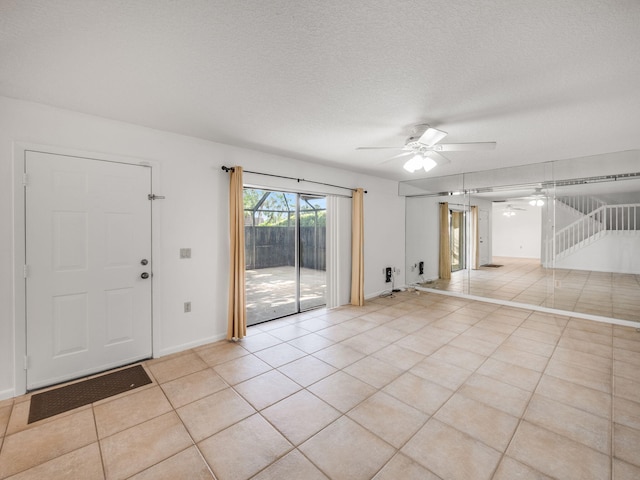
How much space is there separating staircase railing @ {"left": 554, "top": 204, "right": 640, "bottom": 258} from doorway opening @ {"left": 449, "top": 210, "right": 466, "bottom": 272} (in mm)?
2449

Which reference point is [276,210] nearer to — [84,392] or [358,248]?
[358,248]

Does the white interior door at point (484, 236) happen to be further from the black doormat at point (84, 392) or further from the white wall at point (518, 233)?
the black doormat at point (84, 392)

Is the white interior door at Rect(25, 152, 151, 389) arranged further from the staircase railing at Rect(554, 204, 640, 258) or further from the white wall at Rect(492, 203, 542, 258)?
the white wall at Rect(492, 203, 542, 258)

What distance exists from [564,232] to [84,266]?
717 cm

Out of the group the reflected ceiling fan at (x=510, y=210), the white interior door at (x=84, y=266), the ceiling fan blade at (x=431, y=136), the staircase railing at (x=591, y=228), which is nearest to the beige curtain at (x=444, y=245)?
the staircase railing at (x=591, y=228)

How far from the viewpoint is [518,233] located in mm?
11258

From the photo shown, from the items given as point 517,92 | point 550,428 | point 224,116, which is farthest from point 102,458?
point 517,92

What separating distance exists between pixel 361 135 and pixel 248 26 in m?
1.93

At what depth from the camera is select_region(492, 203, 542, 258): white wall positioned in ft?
35.4

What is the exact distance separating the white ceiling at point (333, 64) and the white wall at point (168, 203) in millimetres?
196

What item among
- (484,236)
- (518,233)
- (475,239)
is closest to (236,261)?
(475,239)

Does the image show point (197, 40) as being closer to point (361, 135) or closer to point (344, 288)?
point (361, 135)

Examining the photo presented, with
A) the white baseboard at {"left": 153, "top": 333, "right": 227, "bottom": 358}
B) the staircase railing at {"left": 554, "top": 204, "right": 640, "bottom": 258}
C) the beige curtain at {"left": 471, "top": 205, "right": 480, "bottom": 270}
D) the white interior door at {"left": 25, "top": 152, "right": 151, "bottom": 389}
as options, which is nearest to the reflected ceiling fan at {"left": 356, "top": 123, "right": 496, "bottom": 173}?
the white interior door at {"left": 25, "top": 152, "right": 151, "bottom": 389}

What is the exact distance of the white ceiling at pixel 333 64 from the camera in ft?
4.64
